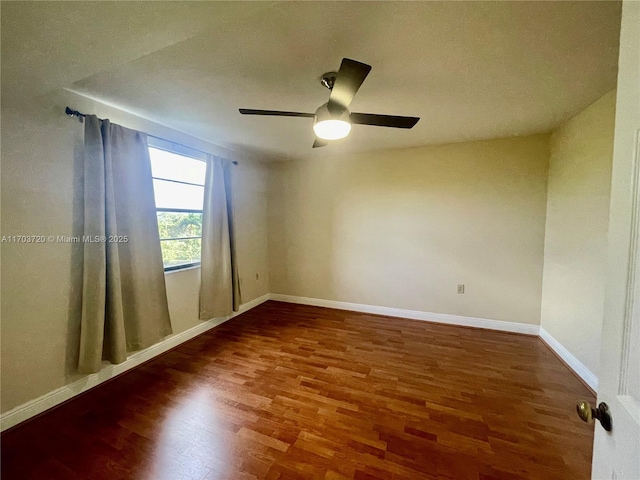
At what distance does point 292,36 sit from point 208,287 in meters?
2.68

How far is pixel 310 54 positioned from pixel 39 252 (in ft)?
7.47

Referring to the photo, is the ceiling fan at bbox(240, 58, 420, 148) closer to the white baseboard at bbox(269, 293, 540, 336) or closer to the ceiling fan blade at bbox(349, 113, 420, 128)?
the ceiling fan blade at bbox(349, 113, 420, 128)

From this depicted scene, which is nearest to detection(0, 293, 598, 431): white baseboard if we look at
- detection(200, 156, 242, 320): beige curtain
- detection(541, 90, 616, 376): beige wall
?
detection(541, 90, 616, 376): beige wall

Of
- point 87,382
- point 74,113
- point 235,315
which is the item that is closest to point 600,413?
point 87,382

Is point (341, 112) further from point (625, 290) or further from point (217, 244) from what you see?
point (217, 244)

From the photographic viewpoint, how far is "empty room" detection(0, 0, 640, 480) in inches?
45.2

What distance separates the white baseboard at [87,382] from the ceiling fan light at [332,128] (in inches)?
102

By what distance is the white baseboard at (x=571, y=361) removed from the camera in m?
1.98

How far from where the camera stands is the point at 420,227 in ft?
10.8

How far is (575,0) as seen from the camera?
42.5 inches

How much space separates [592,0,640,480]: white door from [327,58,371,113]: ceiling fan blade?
35.6 inches

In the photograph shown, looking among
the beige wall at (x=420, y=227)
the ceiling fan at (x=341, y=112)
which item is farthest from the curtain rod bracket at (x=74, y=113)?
the beige wall at (x=420, y=227)

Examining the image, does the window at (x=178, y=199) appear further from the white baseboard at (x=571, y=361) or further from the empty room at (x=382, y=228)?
the white baseboard at (x=571, y=361)

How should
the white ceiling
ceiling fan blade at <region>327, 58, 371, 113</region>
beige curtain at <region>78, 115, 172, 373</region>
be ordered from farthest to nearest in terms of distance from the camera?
beige curtain at <region>78, 115, 172, 373</region> → ceiling fan blade at <region>327, 58, 371, 113</region> → the white ceiling
